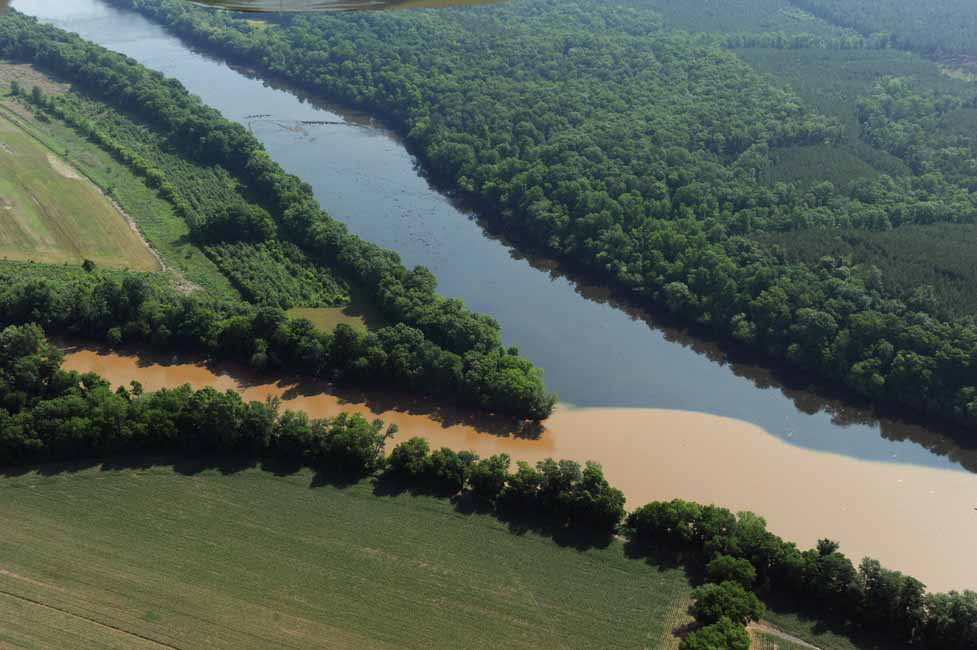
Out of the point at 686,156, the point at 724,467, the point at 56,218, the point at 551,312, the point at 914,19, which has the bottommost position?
the point at 56,218

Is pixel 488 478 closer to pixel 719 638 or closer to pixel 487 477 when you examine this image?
pixel 487 477

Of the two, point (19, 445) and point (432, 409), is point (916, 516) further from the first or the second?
point (19, 445)

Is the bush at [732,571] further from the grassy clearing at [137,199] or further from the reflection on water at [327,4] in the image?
the grassy clearing at [137,199]

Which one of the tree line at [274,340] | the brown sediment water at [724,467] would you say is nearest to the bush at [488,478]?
the brown sediment water at [724,467]

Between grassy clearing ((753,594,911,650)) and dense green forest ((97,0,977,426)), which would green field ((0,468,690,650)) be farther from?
dense green forest ((97,0,977,426))

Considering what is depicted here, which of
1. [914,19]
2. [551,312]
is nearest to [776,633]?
[551,312]

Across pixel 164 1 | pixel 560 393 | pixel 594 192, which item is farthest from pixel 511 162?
pixel 164 1
